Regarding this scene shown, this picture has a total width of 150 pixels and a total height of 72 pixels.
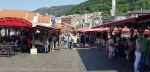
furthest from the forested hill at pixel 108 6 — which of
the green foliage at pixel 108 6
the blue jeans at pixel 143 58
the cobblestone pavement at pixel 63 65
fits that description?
the blue jeans at pixel 143 58

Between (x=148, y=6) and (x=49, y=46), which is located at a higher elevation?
(x=148, y=6)

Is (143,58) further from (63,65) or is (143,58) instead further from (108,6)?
(108,6)

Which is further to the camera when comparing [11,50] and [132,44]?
[11,50]

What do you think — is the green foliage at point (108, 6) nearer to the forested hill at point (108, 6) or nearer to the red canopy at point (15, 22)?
the forested hill at point (108, 6)

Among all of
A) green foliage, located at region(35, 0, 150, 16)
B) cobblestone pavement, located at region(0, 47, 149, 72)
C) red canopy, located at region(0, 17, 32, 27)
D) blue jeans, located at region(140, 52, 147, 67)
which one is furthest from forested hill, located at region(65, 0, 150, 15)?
blue jeans, located at region(140, 52, 147, 67)

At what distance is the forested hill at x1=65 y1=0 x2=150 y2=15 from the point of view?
12622cm

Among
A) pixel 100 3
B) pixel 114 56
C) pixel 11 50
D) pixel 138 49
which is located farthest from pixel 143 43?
pixel 100 3

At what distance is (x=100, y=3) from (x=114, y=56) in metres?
137

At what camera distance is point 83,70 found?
12.2 meters

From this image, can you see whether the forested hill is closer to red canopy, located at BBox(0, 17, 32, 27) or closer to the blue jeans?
red canopy, located at BBox(0, 17, 32, 27)

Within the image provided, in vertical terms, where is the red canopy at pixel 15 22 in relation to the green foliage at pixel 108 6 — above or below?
below

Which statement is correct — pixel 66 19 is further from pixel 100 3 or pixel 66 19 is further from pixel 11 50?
pixel 11 50

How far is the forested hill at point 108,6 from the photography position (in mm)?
126219

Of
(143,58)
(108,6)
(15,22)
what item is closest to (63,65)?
(143,58)
